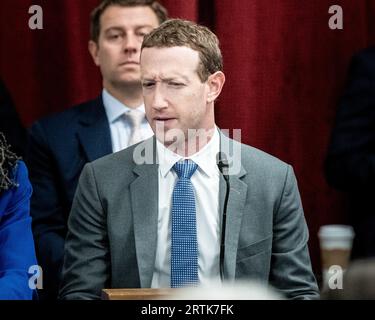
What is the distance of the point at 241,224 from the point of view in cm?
206

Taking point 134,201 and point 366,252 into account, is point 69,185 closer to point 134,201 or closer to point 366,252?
point 134,201

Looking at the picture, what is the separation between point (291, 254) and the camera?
2047 millimetres

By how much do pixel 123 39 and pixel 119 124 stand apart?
23 centimetres

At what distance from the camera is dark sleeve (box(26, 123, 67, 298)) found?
7.27 feet

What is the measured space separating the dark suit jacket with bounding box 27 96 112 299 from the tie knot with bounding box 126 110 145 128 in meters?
0.07

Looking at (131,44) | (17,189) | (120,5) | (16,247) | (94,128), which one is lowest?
(16,247)

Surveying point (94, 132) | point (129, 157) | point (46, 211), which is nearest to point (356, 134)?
point (129, 157)

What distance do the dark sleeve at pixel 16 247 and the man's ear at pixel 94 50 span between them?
1.44 feet

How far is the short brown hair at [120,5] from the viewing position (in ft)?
7.51

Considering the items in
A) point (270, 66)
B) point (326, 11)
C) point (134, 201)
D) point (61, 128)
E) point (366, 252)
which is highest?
point (326, 11)

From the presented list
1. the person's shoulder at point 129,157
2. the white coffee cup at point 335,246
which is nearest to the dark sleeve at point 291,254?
the white coffee cup at point 335,246

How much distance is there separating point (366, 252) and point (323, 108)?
47 cm

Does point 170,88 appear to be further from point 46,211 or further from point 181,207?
point 46,211
